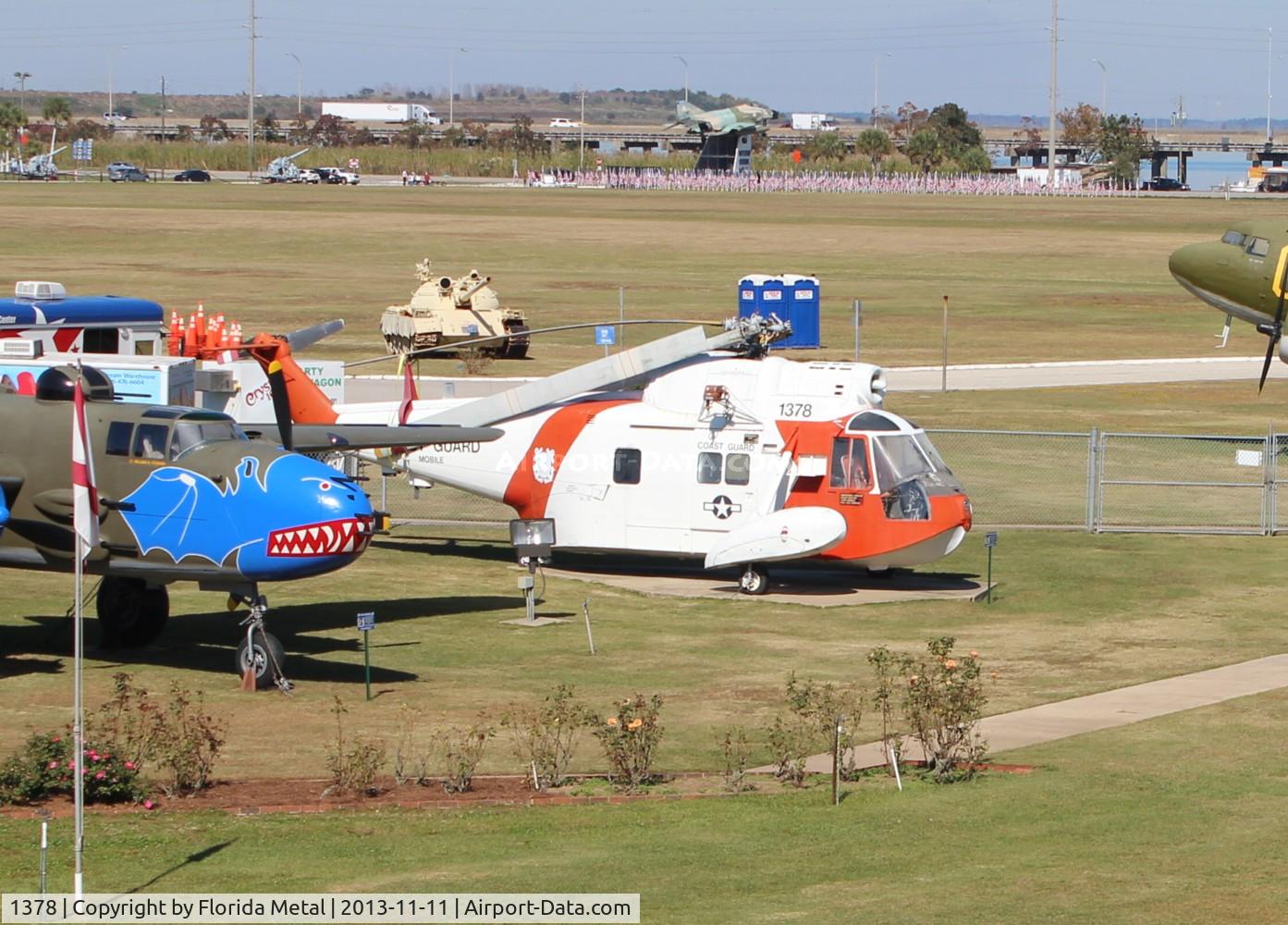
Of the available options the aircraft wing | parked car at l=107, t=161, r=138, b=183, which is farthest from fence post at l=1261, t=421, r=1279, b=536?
parked car at l=107, t=161, r=138, b=183

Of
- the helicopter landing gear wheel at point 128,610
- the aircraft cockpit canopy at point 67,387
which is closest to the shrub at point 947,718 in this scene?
the helicopter landing gear wheel at point 128,610

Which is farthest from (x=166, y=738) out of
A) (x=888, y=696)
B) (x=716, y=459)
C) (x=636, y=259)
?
(x=636, y=259)

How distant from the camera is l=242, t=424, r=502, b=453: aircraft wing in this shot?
82.4ft

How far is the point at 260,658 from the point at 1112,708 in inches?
379

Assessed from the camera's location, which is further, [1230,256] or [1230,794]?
[1230,256]

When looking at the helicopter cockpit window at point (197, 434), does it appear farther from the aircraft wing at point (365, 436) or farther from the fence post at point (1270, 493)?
the fence post at point (1270, 493)

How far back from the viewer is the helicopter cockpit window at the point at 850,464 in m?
27.0

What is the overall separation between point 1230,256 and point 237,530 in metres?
28.9

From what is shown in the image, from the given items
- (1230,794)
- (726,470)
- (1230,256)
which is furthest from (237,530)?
(1230,256)

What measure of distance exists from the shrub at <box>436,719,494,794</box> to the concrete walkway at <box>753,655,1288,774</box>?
269cm

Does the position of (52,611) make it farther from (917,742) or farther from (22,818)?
(917,742)

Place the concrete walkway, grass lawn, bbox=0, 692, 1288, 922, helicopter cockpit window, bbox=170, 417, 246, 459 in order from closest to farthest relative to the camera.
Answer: grass lawn, bbox=0, 692, 1288, 922, the concrete walkway, helicopter cockpit window, bbox=170, 417, 246, 459

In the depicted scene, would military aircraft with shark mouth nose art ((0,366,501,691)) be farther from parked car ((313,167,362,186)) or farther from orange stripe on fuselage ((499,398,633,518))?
parked car ((313,167,362,186))

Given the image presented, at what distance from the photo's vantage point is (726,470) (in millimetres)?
27875
